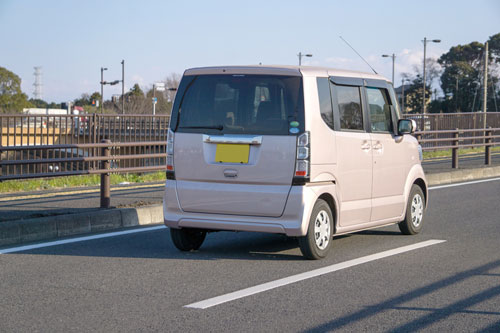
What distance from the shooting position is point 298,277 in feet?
21.8

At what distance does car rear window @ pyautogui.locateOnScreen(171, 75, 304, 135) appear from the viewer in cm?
719

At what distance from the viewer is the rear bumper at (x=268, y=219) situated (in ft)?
23.4

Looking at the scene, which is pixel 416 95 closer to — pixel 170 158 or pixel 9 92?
pixel 9 92

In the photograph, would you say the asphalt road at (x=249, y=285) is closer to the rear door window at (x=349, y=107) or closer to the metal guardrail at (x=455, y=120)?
the rear door window at (x=349, y=107)

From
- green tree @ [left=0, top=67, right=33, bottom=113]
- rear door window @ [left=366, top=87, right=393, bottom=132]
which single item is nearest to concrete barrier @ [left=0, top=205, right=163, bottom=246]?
rear door window @ [left=366, top=87, right=393, bottom=132]

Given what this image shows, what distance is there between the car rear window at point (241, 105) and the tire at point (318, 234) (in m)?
0.90

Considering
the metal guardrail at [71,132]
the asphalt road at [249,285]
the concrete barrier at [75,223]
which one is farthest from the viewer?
the metal guardrail at [71,132]

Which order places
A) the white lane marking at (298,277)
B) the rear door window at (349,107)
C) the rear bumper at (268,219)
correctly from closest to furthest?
the white lane marking at (298,277), the rear bumper at (268,219), the rear door window at (349,107)

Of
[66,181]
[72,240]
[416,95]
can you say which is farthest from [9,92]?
[72,240]

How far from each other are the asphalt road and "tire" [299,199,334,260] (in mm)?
143

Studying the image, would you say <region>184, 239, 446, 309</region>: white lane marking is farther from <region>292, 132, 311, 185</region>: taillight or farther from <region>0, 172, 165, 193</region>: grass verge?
<region>0, 172, 165, 193</region>: grass verge

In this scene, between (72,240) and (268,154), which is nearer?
(268,154)

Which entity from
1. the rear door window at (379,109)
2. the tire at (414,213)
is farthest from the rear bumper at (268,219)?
the tire at (414,213)

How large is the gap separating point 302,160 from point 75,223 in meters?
3.52
